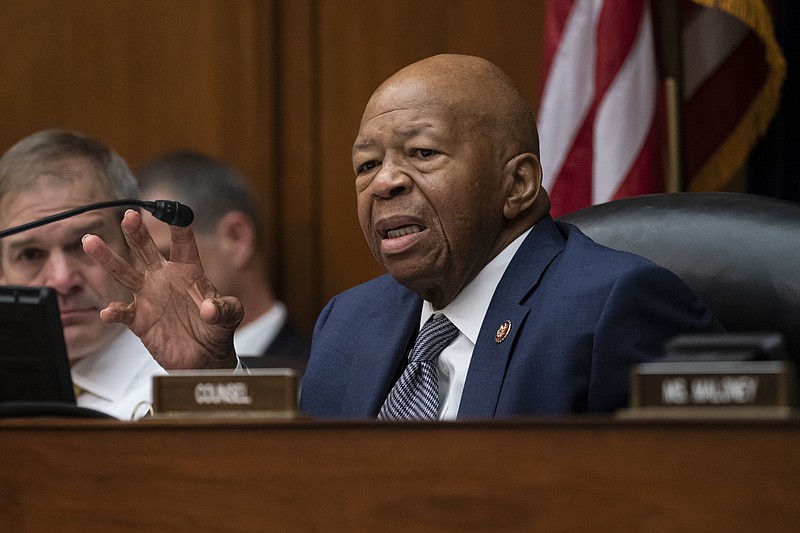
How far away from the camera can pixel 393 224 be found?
1.93 meters

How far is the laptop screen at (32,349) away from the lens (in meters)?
1.53

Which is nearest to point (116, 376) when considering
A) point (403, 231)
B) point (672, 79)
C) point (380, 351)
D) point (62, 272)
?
point (62, 272)

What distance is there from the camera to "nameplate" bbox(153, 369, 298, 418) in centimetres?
109

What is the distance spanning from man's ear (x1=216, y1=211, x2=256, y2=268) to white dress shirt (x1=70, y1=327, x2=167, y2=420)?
0.94m

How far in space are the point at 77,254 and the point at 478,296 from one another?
0.97 metres

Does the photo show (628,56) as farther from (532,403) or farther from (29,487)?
(29,487)

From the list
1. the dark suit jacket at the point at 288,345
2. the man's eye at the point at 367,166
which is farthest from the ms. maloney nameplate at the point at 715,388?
the dark suit jacket at the point at 288,345

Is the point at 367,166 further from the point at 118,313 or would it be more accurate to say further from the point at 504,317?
the point at 118,313

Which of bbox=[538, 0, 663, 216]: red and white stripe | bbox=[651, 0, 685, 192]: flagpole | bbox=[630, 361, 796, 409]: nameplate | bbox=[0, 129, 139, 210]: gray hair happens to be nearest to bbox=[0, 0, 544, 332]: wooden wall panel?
bbox=[538, 0, 663, 216]: red and white stripe

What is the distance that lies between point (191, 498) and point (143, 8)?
2784mm

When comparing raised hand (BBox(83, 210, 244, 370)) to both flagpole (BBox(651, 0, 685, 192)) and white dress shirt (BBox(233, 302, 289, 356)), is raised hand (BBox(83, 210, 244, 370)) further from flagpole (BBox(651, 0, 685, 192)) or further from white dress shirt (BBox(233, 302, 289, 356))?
white dress shirt (BBox(233, 302, 289, 356))

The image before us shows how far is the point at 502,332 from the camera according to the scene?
1805 millimetres

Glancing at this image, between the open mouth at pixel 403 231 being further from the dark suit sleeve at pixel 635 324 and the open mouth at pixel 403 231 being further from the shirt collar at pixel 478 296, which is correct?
the dark suit sleeve at pixel 635 324

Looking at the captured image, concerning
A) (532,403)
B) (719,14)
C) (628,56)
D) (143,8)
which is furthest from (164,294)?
(143,8)
